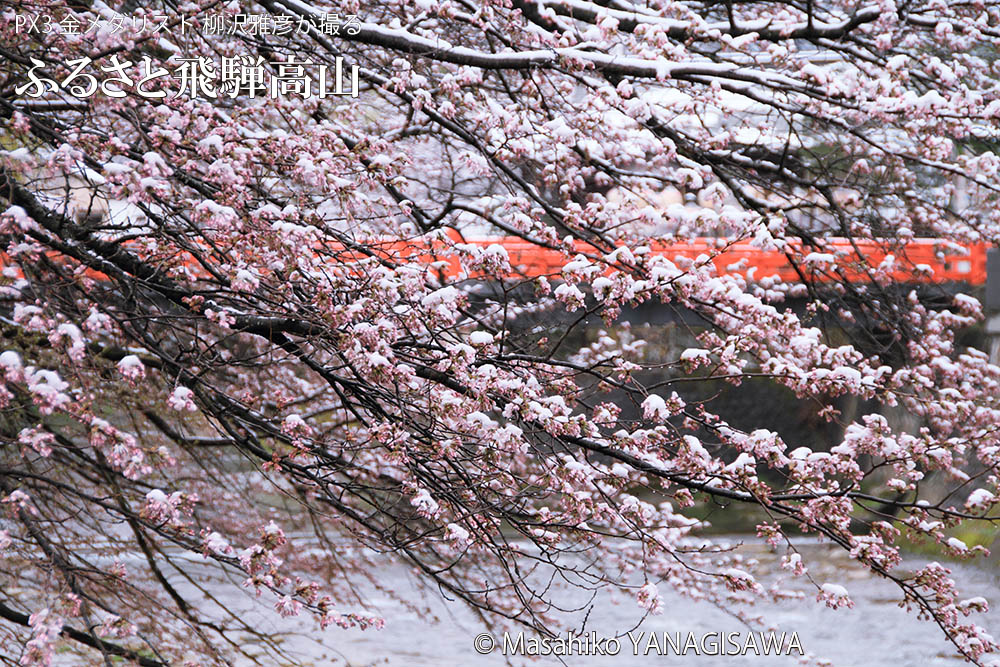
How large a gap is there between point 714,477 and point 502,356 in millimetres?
859

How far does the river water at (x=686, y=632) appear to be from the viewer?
1035 centimetres

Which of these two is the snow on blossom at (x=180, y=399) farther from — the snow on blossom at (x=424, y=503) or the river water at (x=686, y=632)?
the river water at (x=686, y=632)

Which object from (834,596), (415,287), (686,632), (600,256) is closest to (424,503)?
(415,287)

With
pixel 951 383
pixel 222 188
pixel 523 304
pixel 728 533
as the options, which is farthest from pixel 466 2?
pixel 728 533

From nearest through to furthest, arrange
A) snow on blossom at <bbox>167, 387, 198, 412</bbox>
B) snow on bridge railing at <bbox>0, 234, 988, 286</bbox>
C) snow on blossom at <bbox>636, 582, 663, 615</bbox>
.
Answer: snow on blossom at <bbox>167, 387, 198, 412</bbox> → snow on blossom at <bbox>636, 582, 663, 615</bbox> → snow on bridge railing at <bbox>0, 234, 988, 286</bbox>

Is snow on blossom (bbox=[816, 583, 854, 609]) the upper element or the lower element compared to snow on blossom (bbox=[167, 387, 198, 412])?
lower

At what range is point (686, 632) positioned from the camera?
11.5 metres

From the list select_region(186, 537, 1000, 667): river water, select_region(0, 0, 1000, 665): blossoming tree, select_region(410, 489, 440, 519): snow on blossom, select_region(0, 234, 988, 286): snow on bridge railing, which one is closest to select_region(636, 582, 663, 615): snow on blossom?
select_region(0, 0, 1000, 665): blossoming tree

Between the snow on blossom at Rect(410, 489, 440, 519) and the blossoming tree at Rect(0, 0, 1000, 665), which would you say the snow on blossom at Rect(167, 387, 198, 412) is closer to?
the blossoming tree at Rect(0, 0, 1000, 665)

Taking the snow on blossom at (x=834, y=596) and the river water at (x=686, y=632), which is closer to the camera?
the snow on blossom at (x=834, y=596)

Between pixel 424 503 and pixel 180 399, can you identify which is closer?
pixel 180 399

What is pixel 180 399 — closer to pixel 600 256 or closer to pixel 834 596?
pixel 600 256

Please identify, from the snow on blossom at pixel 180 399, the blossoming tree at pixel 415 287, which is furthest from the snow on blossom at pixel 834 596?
the snow on blossom at pixel 180 399

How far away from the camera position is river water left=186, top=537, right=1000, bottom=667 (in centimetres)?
1035
